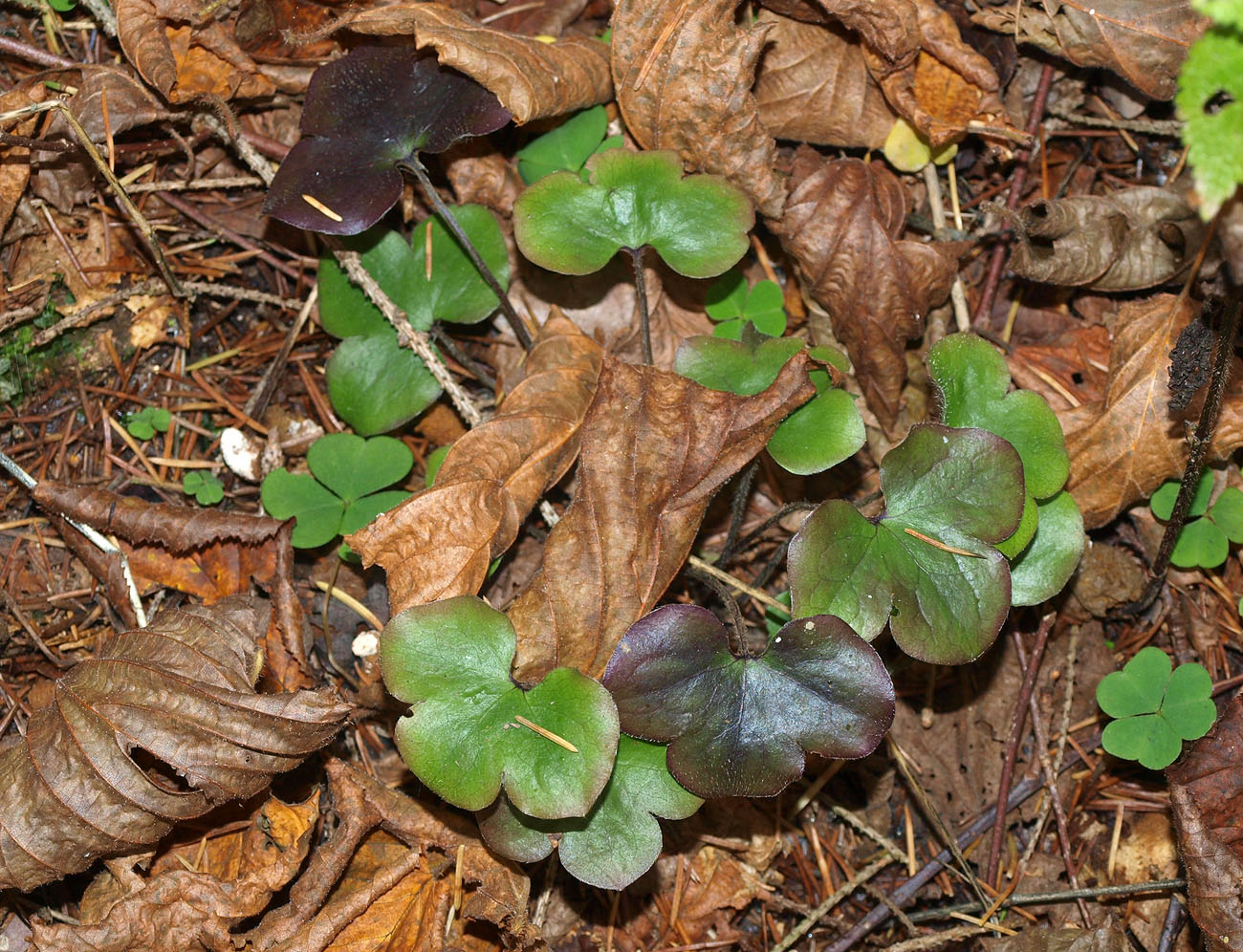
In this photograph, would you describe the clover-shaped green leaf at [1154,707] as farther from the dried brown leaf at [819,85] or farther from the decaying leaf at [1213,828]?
A: the dried brown leaf at [819,85]

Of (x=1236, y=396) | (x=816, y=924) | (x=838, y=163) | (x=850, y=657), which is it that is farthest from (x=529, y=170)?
(x=816, y=924)

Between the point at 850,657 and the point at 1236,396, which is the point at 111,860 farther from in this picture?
the point at 1236,396

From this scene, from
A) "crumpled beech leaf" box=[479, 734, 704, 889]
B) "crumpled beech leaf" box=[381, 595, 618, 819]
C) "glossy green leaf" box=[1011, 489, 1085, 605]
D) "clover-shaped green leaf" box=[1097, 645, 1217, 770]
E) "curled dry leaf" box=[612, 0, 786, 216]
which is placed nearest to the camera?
"crumpled beech leaf" box=[381, 595, 618, 819]

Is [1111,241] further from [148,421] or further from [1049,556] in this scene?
[148,421]

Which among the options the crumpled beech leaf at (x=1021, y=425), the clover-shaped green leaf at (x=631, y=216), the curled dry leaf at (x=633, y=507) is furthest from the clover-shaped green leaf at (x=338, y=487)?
the crumpled beech leaf at (x=1021, y=425)

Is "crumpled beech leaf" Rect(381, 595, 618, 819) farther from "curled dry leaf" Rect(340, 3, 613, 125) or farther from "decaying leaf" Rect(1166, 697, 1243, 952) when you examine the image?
"decaying leaf" Rect(1166, 697, 1243, 952)

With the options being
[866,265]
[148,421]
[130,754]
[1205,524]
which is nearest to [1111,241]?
[866,265]

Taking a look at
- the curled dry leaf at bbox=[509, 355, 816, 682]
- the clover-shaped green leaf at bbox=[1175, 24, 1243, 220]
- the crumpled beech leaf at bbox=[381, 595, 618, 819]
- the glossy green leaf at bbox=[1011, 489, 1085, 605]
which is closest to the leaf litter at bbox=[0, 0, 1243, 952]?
the curled dry leaf at bbox=[509, 355, 816, 682]
